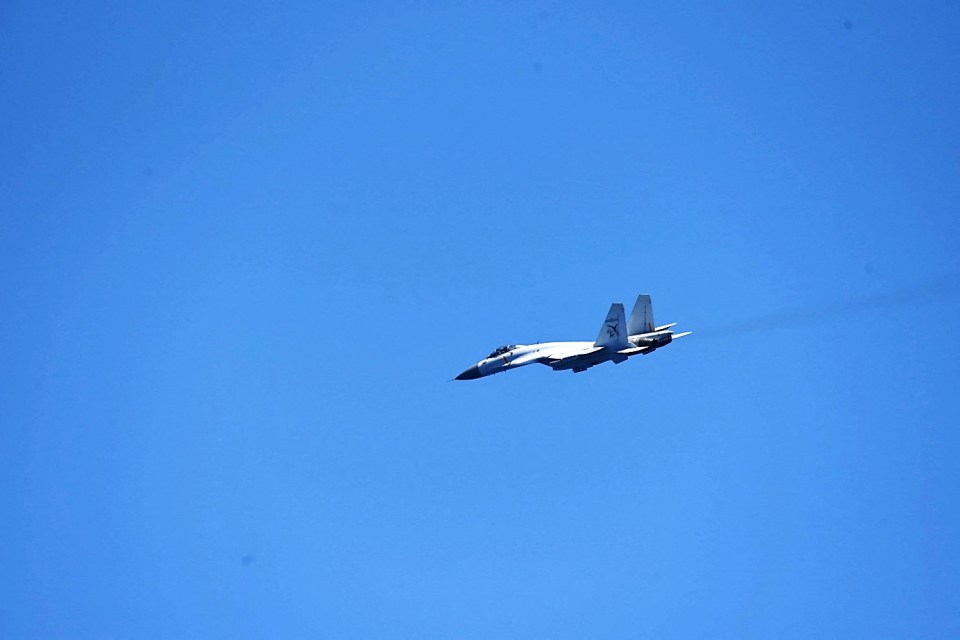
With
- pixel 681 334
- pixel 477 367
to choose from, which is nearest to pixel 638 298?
pixel 681 334

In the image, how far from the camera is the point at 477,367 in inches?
2522

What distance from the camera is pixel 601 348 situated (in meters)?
58.6

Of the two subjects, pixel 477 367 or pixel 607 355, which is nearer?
pixel 607 355

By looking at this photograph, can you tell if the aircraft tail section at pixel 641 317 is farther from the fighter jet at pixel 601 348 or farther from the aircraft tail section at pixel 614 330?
the aircraft tail section at pixel 614 330

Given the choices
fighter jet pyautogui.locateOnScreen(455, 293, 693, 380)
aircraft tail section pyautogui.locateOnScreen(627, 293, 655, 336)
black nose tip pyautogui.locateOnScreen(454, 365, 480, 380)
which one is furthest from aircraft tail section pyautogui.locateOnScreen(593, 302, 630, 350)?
black nose tip pyautogui.locateOnScreen(454, 365, 480, 380)

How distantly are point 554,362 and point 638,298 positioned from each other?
20.8 ft

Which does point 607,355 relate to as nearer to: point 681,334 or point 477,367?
point 681,334

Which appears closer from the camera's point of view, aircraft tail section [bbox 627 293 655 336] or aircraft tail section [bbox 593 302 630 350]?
aircraft tail section [bbox 593 302 630 350]

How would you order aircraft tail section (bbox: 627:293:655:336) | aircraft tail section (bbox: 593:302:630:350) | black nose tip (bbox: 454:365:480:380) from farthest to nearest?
black nose tip (bbox: 454:365:480:380)
aircraft tail section (bbox: 627:293:655:336)
aircraft tail section (bbox: 593:302:630:350)

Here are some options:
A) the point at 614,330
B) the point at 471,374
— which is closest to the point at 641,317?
the point at 614,330

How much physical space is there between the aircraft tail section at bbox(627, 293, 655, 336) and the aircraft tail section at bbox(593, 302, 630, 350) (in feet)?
6.80

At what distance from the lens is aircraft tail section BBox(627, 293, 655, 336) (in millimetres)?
60281

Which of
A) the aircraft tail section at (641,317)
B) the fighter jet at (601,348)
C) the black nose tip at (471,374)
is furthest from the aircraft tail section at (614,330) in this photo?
the black nose tip at (471,374)

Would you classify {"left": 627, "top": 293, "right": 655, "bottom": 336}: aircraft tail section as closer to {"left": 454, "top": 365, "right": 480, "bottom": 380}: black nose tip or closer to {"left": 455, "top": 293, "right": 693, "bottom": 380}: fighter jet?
{"left": 455, "top": 293, "right": 693, "bottom": 380}: fighter jet
